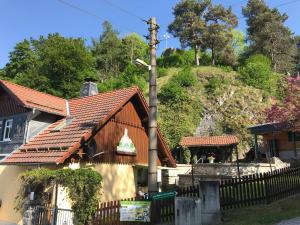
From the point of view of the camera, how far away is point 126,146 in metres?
18.2

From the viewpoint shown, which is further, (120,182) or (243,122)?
(243,122)

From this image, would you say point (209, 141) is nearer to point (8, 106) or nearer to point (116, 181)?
point (116, 181)

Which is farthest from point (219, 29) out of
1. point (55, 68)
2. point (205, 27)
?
point (55, 68)

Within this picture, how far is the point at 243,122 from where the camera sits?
41.3m

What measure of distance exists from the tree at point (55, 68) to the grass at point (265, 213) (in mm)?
39203

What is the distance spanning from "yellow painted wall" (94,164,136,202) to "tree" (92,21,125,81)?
47691 mm

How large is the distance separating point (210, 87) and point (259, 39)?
66.5 ft

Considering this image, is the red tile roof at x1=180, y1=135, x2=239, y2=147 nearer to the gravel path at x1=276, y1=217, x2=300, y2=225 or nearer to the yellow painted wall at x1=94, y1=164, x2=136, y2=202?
the yellow painted wall at x1=94, y1=164, x2=136, y2=202

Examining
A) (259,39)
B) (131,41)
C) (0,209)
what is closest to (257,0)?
(259,39)

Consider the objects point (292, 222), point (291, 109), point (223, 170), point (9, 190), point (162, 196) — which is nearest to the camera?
point (292, 222)

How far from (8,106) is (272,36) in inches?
2116

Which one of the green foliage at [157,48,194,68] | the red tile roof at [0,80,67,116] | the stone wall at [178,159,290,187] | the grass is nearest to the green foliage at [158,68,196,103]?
the green foliage at [157,48,194,68]

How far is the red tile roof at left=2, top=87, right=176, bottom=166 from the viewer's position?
14926mm

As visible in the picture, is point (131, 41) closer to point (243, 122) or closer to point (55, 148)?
point (243, 122)
